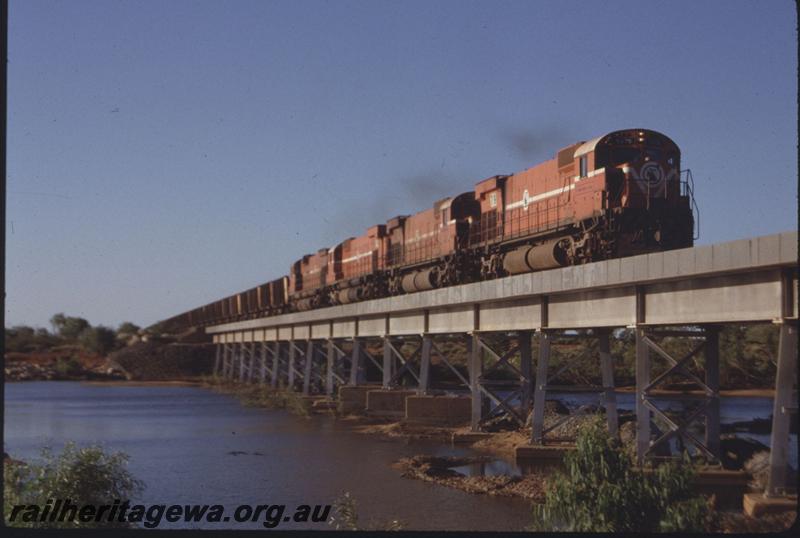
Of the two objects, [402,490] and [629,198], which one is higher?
[629,198]

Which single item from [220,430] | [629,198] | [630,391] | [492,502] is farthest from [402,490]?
[630,391]

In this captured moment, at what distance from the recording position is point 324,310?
43938 millimetres

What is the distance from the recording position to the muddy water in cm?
1766

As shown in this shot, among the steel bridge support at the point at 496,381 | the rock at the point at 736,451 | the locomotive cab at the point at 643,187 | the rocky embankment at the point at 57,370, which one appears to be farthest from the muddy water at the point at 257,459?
the rocky embankment at the point at 57,370

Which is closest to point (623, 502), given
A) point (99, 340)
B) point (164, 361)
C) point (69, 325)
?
point (164, 361)

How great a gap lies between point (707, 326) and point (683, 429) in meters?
2.21

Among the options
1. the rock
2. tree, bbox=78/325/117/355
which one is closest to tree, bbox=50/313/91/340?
tree, bbox=78/325/117/355

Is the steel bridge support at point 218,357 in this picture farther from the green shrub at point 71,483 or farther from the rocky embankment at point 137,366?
the green shrub at point 71,483

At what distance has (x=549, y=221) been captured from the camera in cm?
2738

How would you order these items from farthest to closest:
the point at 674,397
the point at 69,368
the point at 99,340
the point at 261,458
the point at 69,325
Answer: the point at 69,325 → the point at 99,340 → the point at 69,368 → the point at 261,458 → the point at 674,397

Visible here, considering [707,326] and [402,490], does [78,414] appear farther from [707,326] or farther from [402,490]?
[707,326]

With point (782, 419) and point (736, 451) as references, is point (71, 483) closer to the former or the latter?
point (782, 419)

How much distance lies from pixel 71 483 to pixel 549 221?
17533 millimetres

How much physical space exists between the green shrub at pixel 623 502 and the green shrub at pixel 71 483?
247 inches
